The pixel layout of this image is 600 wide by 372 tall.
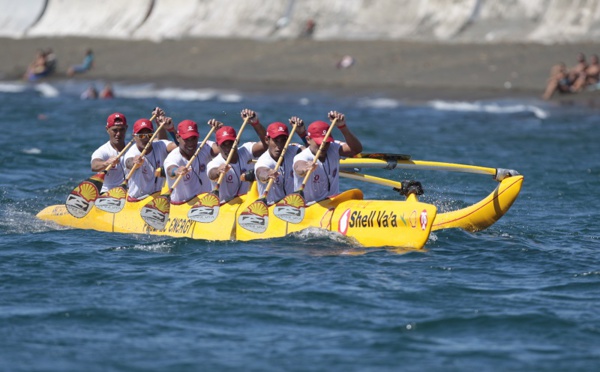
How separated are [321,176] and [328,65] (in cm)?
2572

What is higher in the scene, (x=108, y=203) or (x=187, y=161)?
(x=187, y=161)

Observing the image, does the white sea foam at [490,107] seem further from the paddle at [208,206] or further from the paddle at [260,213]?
the paddle at [260,213]

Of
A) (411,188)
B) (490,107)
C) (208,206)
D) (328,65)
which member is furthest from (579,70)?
(208,206)

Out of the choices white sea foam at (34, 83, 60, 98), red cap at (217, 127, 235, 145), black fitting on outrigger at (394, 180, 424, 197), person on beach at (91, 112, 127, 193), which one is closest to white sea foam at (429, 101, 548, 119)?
white sea foam at (34, 83, 60, 98)

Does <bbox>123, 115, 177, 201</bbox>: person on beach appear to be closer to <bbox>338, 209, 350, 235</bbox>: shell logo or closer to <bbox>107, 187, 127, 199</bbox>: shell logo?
<bbox>107, 187, 127, 199</bbox>: shell logo

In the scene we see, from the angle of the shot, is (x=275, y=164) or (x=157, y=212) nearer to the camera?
(x=275, y=164)

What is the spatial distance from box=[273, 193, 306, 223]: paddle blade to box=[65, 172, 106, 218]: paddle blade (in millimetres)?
3062

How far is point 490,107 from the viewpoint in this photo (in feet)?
112

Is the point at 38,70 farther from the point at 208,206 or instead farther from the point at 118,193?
the point at 208,206

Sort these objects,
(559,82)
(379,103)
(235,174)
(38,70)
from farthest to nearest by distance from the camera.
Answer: (38,70), (379,103), (559,82), (235,174)

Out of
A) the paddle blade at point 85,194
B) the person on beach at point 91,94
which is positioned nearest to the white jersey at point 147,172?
the paddle blade at point 85,194

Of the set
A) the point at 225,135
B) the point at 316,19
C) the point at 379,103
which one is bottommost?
the point at 225,135

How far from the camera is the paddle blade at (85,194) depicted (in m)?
16.7

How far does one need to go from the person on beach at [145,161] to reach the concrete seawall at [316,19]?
24497 mm
